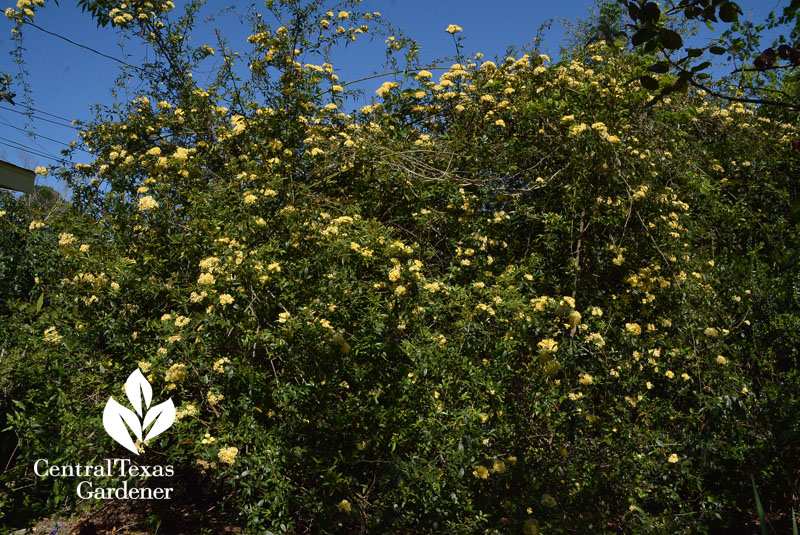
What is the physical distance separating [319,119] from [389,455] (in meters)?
2.51

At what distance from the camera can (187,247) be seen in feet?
9.83

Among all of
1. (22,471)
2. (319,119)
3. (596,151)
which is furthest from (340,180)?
(22,471)

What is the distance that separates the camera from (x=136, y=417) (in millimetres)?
2529

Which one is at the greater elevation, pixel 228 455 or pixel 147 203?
pixel 147 203

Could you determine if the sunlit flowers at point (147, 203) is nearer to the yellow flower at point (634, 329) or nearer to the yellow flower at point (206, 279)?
the yellow flower at point (206, 279)

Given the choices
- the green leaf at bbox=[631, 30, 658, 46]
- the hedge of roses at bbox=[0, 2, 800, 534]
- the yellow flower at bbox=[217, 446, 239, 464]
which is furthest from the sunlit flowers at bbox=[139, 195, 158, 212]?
the green leaf at bbox=[631, 30, 658, 46]

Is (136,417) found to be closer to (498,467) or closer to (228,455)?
(228,455)

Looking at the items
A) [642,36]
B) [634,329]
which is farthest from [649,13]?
[634,329]

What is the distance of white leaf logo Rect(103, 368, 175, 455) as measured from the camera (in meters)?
2.51

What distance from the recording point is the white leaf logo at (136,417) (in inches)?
98.8

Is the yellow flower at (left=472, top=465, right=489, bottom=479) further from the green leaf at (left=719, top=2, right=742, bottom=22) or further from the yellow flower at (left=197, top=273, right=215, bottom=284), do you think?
the green leaf at (left=719, top=2, right=742, bottom=22)

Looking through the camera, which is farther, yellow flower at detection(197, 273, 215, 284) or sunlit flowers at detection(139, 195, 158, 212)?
sunlit flowers at detection(139, 195, 158, 212)

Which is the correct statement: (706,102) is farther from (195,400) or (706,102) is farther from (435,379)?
(195,400)

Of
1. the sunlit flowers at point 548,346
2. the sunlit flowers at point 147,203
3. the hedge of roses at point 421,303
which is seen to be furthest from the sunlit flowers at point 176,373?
the sunlit flowers at point 548,346
